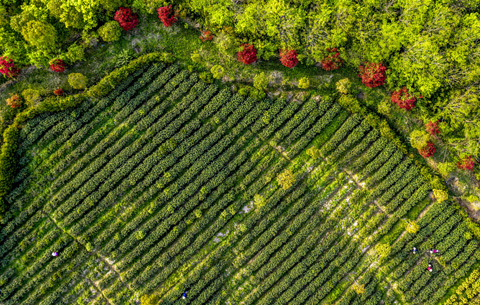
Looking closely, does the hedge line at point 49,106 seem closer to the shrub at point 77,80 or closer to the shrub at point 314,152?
the shrub at point 77,80

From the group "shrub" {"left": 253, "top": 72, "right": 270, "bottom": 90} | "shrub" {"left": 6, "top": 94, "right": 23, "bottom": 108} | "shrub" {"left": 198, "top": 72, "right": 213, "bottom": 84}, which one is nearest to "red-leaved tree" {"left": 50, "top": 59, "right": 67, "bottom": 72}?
"shrub" {"left": 6, "top": 94, "right": 23, "bottom": 108}

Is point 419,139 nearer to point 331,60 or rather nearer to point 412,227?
point 412,227

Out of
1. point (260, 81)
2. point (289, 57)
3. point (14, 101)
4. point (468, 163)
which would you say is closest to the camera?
point (14, 101)

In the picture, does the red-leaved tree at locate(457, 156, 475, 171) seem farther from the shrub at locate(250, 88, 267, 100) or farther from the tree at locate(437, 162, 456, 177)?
the shrub at locate(250, 88, 267, 100)

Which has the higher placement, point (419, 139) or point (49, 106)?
point (419, 139)

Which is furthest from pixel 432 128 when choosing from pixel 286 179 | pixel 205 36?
pixel 205 36

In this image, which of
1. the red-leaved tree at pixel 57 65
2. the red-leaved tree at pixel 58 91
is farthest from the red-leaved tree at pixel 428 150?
the red-leaved tree at pixel 57 65
